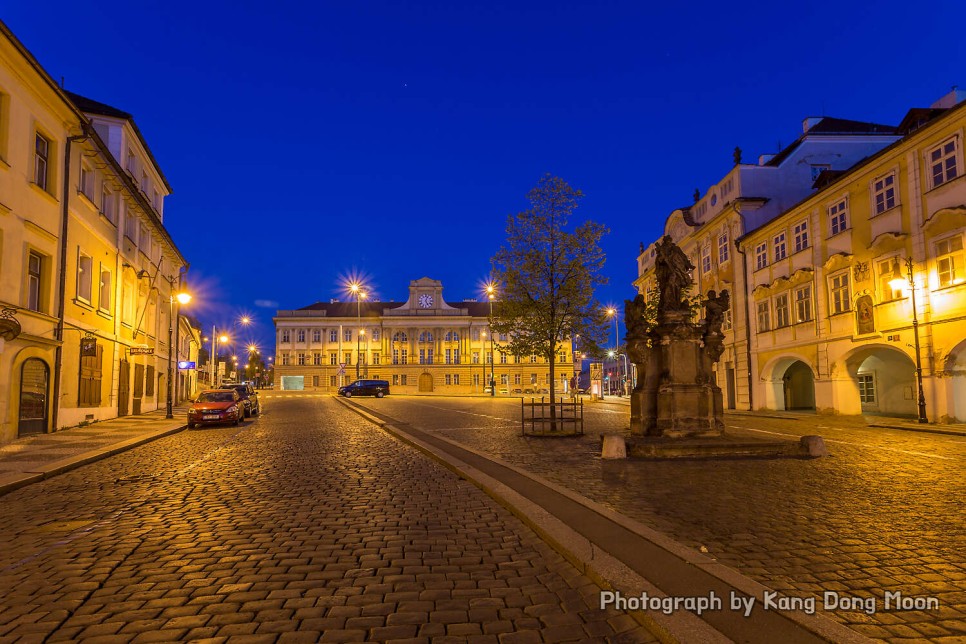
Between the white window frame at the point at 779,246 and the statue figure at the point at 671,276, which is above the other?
the white window frame at the point at 779,246

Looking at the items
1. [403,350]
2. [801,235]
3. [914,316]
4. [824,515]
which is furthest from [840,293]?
[403,350]

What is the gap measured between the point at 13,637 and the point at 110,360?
79.9 feet

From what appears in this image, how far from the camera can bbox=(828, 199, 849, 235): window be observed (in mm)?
26531

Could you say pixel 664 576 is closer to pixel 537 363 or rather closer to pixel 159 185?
pixel 159 185

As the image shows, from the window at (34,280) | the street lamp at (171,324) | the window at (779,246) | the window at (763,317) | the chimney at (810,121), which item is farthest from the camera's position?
the chimney at (810,121)

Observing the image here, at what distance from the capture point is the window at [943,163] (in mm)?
20609

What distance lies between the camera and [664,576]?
4.56m

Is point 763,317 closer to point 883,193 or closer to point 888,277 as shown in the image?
point 888,277

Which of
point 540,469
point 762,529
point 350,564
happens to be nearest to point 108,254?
point 540,469

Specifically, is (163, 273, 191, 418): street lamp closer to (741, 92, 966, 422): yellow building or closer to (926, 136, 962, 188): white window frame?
(741, 92, 966, 422): yellow building

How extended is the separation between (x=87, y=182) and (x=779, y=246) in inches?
1240

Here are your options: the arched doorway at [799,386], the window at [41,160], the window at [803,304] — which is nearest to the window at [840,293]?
the window at [803,304]

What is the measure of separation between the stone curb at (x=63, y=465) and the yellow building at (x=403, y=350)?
83.8 meters

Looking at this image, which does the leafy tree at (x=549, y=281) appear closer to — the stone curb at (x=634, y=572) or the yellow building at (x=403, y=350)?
the stone curb at (x=634, y=572)
